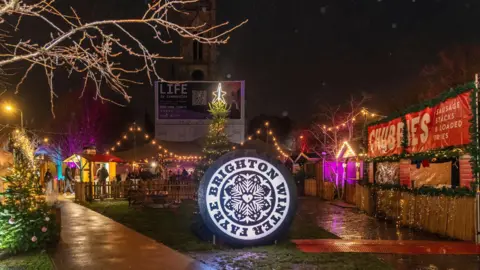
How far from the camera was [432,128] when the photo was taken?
1336 centimetres

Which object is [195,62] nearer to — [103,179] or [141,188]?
[103,179]

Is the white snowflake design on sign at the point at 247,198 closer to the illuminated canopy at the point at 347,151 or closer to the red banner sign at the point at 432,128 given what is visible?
the red banner sign at the point at 432,128

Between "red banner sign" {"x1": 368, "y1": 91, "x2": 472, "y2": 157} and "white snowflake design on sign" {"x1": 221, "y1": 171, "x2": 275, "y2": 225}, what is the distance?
5.23 metres

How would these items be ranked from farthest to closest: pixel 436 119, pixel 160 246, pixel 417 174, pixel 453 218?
pixel 417 174 → pixel 436 119 → pixel 453 218 → pixel 160 246

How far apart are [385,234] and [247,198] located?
4341mm

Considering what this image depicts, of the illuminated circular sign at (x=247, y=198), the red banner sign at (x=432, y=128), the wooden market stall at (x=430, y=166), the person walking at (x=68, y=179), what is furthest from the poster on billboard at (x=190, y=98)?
the illuminated circular sign at (x=247, y=198)

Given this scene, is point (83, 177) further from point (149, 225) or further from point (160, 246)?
point (160, 246)

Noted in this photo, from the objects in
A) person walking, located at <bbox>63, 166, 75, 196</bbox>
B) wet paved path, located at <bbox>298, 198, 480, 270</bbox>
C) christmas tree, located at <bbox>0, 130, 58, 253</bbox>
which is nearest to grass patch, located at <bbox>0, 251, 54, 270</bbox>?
christmas tree, located at <bbox>0, 130, 58, 253</bbox>

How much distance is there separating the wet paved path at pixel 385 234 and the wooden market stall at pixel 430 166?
0.44 metres

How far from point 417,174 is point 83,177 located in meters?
17.6

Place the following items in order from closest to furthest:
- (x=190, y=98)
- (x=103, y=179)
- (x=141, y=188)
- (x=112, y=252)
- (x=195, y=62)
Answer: (x=112, y=252), (x=141, y=188), (x=103, y=179), (x=190, y=98), (x=195, y=62)

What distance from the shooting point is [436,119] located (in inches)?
517

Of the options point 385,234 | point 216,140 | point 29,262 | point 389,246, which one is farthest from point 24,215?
point 216,140

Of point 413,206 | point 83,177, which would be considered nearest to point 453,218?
point 413,206
